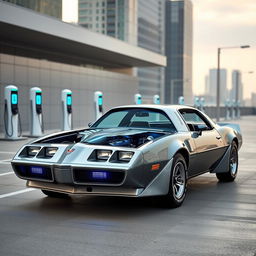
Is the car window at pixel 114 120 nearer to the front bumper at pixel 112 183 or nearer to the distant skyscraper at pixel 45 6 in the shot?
the front bumper at pixel 112 183

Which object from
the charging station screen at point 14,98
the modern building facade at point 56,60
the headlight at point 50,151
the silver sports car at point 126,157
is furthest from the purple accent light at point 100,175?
the modern building facade at point 56,60

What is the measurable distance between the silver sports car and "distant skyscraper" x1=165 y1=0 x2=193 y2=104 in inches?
6710

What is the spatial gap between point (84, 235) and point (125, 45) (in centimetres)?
2925

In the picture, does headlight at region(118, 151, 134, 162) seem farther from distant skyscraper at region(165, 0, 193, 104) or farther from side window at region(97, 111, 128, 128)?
distant skyscraper at region(165, 0, 193, 104)

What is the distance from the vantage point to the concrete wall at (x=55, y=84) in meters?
Answer: 25.7

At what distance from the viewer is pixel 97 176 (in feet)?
20.2

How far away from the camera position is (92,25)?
42.6 metres

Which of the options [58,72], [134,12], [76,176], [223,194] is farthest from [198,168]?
[134,12]

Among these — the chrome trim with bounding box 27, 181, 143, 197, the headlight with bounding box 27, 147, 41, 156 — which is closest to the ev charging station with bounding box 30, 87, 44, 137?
the headlight with bounding box 27, 147, 41, 156

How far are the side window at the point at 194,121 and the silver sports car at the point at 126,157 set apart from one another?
2 cm

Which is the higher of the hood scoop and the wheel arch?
the hood scoop

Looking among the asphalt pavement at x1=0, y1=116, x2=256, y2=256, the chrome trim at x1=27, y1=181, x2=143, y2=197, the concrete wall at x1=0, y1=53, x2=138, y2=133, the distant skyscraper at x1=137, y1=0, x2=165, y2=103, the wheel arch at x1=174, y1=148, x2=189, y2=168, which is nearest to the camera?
the asphalt pavement at x1=0, y1=116, x2=256, y2=256

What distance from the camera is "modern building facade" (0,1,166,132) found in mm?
24531

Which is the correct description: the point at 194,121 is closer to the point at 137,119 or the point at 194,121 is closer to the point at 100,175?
→ the point at 137,119
